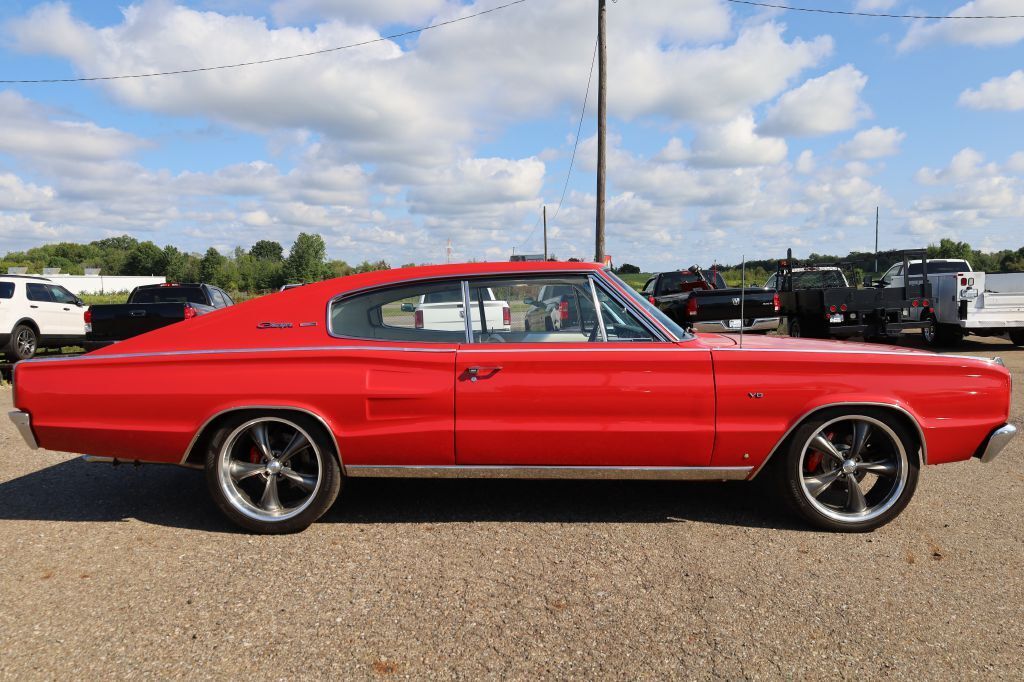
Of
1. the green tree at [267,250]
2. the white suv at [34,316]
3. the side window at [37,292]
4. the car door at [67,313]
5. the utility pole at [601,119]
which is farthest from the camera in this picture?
the green tree at [267,250]

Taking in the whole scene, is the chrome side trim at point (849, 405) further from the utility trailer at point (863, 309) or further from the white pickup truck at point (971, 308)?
the white pickup truck at point (971, 308)

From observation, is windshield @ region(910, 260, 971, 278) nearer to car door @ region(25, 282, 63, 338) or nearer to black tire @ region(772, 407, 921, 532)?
black tire @ region(772, 407, 921, 532)

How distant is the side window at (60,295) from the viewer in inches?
558

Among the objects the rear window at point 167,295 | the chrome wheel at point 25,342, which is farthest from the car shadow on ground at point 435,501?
→ the chrome wheel at point 25,342

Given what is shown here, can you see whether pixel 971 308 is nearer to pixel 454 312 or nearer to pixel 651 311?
pixel 651 311

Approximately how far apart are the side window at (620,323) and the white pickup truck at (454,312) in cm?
53

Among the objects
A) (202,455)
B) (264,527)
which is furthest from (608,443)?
(202,455)

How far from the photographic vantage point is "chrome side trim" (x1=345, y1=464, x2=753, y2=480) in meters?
3.72

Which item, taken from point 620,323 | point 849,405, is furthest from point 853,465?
point 620,323

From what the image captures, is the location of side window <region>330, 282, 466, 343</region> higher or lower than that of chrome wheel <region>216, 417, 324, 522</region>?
higher

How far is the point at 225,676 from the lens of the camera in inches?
97.5

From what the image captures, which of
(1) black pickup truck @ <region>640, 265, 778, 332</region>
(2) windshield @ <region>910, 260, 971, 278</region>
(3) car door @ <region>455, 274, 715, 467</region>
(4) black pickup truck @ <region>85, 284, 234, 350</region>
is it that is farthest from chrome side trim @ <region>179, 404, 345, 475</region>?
(2) windshield @ <region>910, 260, 971, 278</region>

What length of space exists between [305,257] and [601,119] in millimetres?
91688

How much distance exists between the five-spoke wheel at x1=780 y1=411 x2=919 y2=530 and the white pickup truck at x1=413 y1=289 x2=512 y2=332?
1700 mm
